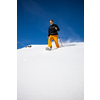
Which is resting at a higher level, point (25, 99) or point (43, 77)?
point (43, 77)

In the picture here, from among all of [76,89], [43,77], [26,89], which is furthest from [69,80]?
[26,89]

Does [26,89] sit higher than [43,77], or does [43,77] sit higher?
[43,77]

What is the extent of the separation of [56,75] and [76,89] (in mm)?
383

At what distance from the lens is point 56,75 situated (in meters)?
1.29
